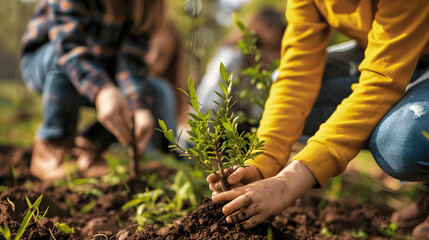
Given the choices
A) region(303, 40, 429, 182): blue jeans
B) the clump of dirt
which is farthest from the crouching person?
region(303, 40, 429, 182): blue jeans

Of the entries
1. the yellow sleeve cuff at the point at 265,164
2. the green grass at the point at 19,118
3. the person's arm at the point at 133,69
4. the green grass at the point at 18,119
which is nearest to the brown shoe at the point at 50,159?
the person's arm at the point at 133,69

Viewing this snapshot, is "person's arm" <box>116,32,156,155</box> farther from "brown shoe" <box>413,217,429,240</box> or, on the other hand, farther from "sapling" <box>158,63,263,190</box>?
"brown shoe" <box>413,217,429,240</box>

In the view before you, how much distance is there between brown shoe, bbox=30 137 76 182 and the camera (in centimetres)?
205

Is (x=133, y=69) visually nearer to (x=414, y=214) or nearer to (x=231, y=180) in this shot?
(x=231, y=180)

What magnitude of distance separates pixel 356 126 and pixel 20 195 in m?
1.27

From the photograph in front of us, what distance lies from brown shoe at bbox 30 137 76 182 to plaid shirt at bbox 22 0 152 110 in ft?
1.55

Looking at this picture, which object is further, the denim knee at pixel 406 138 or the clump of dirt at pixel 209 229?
the denim knee at pixel 406 138

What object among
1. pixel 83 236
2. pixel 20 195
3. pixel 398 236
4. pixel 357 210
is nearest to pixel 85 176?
pixel 20 195

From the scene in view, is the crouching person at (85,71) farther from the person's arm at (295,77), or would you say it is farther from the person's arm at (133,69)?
the person's arm at (295,77)

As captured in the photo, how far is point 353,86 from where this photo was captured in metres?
1.19

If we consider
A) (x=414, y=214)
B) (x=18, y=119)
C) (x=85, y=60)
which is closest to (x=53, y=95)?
(x=85, y=60)

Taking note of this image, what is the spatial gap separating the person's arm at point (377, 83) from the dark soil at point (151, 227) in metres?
0.29

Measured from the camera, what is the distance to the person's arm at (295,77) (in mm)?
1246

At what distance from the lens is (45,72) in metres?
2.37
